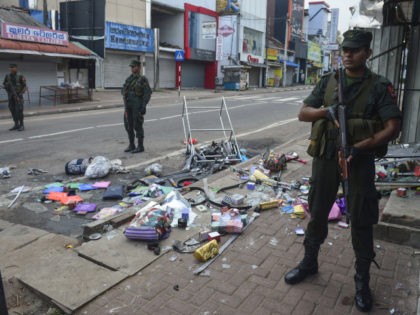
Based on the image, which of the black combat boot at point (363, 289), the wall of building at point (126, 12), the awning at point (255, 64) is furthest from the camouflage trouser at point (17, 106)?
the awning at point (255, 64)

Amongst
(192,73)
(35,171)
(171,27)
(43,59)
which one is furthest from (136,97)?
(192,73)

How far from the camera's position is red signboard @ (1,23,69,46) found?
55.6 feet

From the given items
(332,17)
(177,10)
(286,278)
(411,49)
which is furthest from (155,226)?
(332,17)

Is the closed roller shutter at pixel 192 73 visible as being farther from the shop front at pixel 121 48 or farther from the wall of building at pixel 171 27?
the shop front at pixel 121 48

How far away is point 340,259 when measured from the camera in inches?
144

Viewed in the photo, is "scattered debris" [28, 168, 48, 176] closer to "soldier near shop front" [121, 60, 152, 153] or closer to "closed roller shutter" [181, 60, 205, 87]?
"soldier near shop front" [121, 60, 152, 153]

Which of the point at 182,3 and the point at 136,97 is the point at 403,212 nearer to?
the point at 136,97

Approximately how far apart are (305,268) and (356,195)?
0.79m

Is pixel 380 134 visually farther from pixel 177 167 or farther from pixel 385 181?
pixel 177 167

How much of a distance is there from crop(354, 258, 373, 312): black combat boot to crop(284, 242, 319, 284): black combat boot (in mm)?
378

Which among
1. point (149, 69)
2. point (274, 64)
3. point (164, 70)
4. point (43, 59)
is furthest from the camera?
point (274, 64)

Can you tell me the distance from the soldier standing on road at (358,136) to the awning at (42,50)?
16.9m

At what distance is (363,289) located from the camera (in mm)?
2943

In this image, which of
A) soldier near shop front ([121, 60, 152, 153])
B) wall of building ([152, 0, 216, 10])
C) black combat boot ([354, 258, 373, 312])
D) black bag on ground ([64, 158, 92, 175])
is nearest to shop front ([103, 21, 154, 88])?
wall of building ([152, 0, 216, 10])
